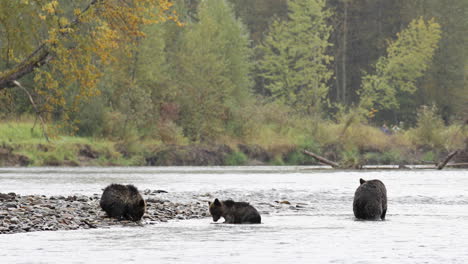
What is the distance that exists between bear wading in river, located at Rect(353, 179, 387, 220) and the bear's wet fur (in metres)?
2.10

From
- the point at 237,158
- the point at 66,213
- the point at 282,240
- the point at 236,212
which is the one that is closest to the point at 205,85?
the point at 237,158

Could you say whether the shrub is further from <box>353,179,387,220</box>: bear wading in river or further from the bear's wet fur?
the bear's wet fur

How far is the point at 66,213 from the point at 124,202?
1383 mm

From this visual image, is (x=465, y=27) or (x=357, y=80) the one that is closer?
(x=465, y=27)

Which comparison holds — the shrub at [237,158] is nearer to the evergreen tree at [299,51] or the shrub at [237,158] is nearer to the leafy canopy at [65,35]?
the evergreen tree at [299,51]

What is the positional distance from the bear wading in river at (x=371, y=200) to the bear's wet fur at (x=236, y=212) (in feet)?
6.89

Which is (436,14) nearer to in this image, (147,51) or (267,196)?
(147,51)

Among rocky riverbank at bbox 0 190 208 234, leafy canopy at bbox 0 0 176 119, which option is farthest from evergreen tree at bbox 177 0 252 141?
rocky riverbank at bbox 0 190 208 234

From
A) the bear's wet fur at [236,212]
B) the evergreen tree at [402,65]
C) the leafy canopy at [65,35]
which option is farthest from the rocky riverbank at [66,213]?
the evergreen tree at [402,65]

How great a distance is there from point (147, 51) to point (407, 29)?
33.5 metres

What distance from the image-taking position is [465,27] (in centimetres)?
8875

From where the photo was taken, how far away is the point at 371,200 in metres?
17.3

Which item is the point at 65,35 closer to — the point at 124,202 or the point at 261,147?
the point at 124,202

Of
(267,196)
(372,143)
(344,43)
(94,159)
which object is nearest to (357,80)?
(344,43)
